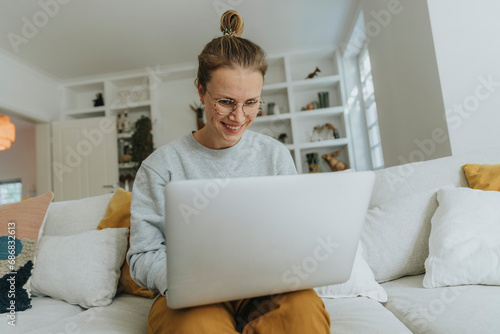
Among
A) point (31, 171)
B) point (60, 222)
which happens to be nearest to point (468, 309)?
point (60, 222)

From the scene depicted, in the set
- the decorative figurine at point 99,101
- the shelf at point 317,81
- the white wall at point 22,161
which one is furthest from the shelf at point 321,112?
the white wall at point 22,161

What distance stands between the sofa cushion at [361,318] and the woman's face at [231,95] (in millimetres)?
609

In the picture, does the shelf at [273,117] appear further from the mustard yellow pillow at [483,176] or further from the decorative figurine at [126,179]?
the mustard yellow pillow at [483,176]

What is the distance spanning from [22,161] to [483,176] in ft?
24.6

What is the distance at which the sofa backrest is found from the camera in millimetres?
1274

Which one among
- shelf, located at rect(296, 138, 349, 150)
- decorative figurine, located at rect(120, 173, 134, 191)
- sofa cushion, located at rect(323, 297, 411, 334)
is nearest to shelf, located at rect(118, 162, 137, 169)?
decorative figurine, located at rect(120, 173, 134, 191)

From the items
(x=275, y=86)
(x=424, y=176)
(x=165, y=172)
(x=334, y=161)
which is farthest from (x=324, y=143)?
(x=165, y=172)

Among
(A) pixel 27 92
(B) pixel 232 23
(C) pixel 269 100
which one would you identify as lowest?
(B) pixel 232 23

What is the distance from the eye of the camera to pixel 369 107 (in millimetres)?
4219

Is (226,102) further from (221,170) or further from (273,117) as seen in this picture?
(273,117)

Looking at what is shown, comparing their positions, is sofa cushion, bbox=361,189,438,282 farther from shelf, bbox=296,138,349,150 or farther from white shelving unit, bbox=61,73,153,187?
white shelving unit, bbox=61,73,153,187

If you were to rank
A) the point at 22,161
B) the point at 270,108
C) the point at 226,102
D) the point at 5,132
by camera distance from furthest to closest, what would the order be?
the point at 22,161
the point at 270,108
the point at 5,132
the point at 226,102

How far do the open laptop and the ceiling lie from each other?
10.5ft

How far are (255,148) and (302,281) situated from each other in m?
0.54
